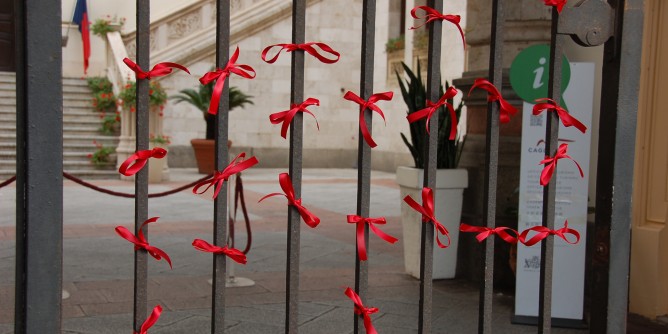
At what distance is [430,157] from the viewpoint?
1.56 meters

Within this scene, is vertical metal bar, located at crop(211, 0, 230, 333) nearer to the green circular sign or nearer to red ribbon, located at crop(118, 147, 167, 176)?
red ribbon, located at crop(118, 147, 167, 176)

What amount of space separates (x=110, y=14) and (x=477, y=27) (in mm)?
15792

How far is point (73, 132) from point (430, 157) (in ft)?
49.2

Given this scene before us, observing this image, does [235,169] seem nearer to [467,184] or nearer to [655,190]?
[655,190]

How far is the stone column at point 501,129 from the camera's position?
17.7 ft

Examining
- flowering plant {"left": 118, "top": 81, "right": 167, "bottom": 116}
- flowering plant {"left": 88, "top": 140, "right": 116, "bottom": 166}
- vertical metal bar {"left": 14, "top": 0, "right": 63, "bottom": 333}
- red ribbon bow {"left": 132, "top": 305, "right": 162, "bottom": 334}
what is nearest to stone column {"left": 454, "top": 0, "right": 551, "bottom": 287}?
red ribbon bow {"left": 132, "top": 305, "right": 162, "bottom": 334}

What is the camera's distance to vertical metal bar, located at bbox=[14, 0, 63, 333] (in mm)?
1256

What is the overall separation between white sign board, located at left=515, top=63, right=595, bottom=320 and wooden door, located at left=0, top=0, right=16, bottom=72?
1694cm

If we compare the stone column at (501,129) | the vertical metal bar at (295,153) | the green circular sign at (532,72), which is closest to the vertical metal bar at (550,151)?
the vertical metal bar at (295,153)

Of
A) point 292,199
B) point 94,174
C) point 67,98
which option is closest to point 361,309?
point 292,199

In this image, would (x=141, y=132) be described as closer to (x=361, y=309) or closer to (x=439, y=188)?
(x=361, y=309)

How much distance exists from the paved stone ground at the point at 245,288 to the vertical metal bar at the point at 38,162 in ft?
9.53

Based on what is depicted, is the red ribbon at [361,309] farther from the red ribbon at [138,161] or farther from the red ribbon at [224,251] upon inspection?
the red ribbon at [138,161]

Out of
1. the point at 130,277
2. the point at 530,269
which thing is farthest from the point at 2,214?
the point at 530,269
